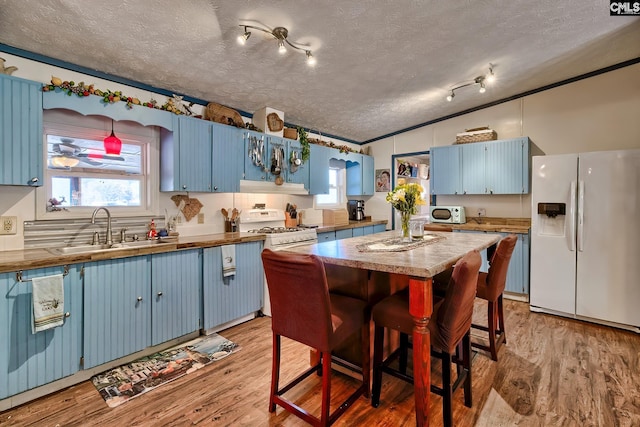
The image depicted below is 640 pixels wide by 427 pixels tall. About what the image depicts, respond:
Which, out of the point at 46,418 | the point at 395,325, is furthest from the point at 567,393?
the point at 46,418

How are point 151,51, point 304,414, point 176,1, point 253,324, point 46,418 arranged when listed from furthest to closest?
point 253,324
point 151,51
point 176,1
point 46,418
point 304,414

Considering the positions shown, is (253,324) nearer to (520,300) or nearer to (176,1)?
(176,1)

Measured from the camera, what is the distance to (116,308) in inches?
88.7

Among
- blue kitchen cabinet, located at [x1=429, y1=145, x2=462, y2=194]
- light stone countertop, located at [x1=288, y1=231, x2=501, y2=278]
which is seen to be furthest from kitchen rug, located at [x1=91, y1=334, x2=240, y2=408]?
blue kitchen cabinet, located at [x1=429, y1=145, x2=462, y2=194]

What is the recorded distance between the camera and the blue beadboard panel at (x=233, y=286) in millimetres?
2836

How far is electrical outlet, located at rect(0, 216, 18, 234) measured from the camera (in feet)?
7.16

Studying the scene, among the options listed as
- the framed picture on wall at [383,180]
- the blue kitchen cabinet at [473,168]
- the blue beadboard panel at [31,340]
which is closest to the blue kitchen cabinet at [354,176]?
the framed picture on wall at [383,180]

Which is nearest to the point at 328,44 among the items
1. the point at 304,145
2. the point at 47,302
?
the point at 304,145

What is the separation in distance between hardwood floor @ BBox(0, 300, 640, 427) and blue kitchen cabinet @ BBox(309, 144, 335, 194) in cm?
234

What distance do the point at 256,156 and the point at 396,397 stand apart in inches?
107

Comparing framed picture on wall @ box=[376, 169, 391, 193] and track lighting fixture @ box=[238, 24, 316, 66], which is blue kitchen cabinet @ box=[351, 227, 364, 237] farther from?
track lighting fixture @ box=[238, 24, 316, 66]

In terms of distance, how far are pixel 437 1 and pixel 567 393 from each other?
2.90 metres

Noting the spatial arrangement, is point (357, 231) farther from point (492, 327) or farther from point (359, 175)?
point (492, 327)

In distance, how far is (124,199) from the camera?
2.85 metres
